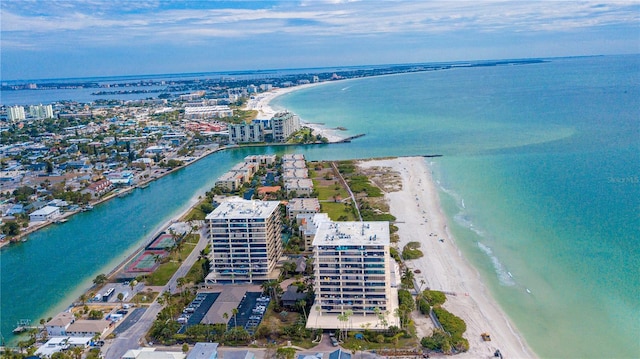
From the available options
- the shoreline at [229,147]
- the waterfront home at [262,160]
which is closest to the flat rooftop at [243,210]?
the shoreline at [229,147]

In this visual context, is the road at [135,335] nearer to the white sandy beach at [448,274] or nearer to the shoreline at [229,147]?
the white sandy beach at [448,274]

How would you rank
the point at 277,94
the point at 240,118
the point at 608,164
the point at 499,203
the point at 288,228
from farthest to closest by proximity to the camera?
the point at 277,94 → the point at 240,118 → the point at 608,164 → the point at 499,203 → the point at 288,228

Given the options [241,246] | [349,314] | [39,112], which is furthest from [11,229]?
[39,112]

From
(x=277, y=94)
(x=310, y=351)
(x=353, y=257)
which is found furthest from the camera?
(x=277, y=94)

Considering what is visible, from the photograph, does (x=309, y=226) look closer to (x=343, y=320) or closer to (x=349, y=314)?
(x=349, y=314)

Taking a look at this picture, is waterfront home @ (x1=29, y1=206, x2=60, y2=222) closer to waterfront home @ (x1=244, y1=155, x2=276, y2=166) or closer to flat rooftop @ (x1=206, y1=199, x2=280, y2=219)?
waterfront home @ (x1=244, y1=155, x2=276, y2=166)

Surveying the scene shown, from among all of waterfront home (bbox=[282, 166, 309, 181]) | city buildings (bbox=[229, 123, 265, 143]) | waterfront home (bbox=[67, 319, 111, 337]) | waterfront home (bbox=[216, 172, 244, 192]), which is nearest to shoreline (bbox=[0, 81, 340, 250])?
city buildings (bbox=[229, 123, 265, 143])

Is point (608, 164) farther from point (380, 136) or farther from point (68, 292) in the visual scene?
point (68, 292)

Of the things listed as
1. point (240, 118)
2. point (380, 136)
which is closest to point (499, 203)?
point (380, 136)
